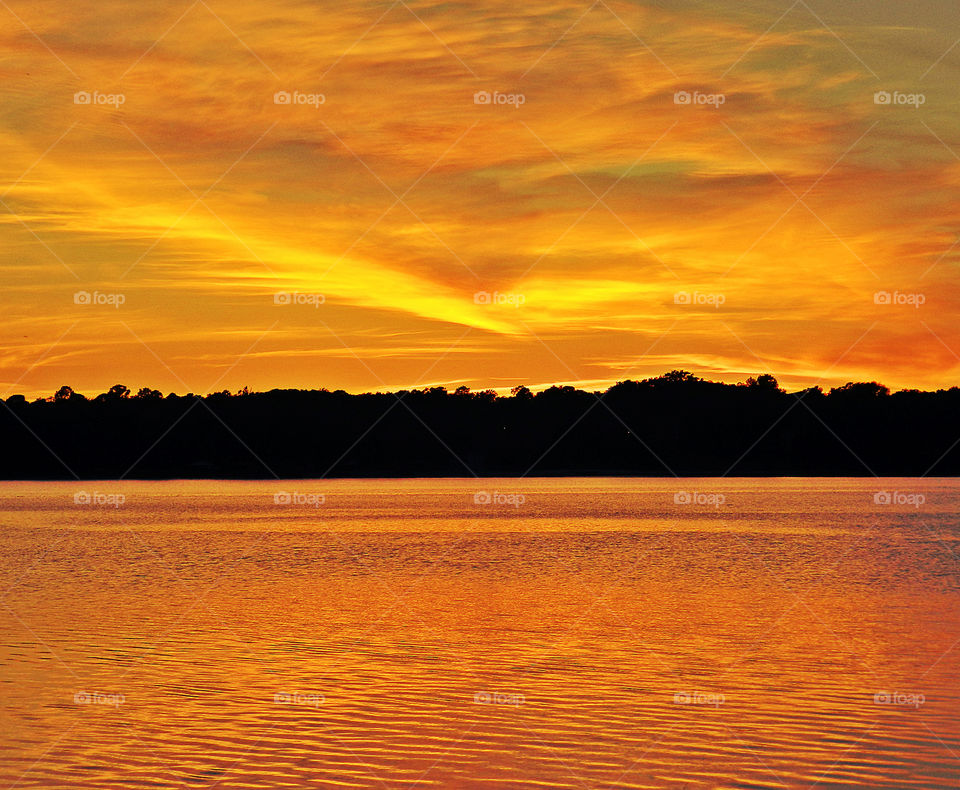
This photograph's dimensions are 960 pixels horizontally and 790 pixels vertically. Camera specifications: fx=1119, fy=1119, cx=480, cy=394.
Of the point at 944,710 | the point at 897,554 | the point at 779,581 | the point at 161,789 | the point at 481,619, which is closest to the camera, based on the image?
the point at 161,789

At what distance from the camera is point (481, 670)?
23484 millimetres

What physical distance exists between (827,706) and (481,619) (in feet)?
41.6

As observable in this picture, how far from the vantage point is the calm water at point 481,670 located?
54.7ft

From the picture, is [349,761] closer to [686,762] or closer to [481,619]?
[686,762]

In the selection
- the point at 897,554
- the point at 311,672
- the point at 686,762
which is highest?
the point at 897,554

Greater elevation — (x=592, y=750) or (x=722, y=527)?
(x=722, y=527)

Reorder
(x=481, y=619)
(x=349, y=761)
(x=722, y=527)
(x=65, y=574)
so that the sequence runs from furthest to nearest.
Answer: (x=722, y=527) < (x=65, y=574) < (x=481, y=619) < (x=349, y=761)

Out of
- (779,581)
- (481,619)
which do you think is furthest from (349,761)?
(779,581)

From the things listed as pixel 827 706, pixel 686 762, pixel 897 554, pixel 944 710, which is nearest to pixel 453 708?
pixel 686 762

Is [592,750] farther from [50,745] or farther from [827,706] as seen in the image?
[50,745]

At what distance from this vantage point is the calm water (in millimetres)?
16672

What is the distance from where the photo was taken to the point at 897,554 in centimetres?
5541

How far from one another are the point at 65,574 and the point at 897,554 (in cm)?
3883

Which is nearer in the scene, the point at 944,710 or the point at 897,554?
the point at 944,710
